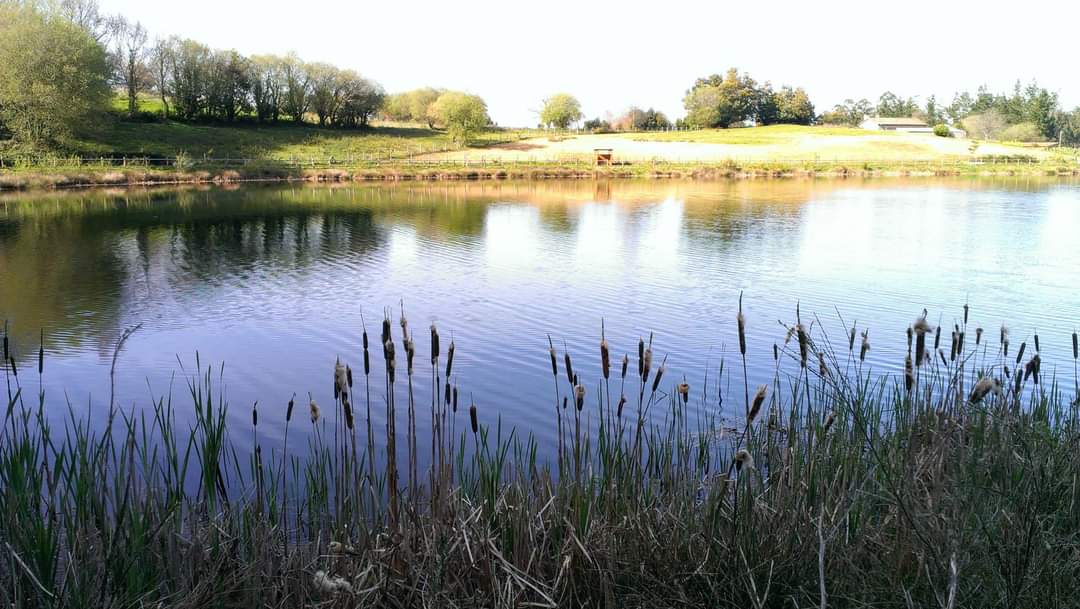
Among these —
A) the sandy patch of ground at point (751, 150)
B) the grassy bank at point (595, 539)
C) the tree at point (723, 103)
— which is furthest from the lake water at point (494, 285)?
the tree at point (723, 103)

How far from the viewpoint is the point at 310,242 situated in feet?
76.7

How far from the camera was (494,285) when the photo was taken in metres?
16.5

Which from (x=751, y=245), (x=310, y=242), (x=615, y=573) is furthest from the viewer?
(x=310, y=242)

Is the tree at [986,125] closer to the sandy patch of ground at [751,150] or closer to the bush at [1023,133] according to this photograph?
the bush at [1023,133]

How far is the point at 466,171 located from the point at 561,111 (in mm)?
47038

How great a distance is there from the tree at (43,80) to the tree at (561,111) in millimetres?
58881

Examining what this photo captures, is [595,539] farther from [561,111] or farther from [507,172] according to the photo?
[561,111]

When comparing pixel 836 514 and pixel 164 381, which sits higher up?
pixel 836 514

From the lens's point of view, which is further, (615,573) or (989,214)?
(989,214)

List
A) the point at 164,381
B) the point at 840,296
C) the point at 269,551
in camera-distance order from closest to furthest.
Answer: the point at 269,551 < the point at 164,381 < the point at 840,296

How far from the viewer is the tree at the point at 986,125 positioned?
11156 centimetres

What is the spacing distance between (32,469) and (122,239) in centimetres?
2150

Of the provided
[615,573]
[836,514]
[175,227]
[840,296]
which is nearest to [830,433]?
[836,514]

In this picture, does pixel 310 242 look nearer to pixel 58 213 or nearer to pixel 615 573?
pixel 58 213
